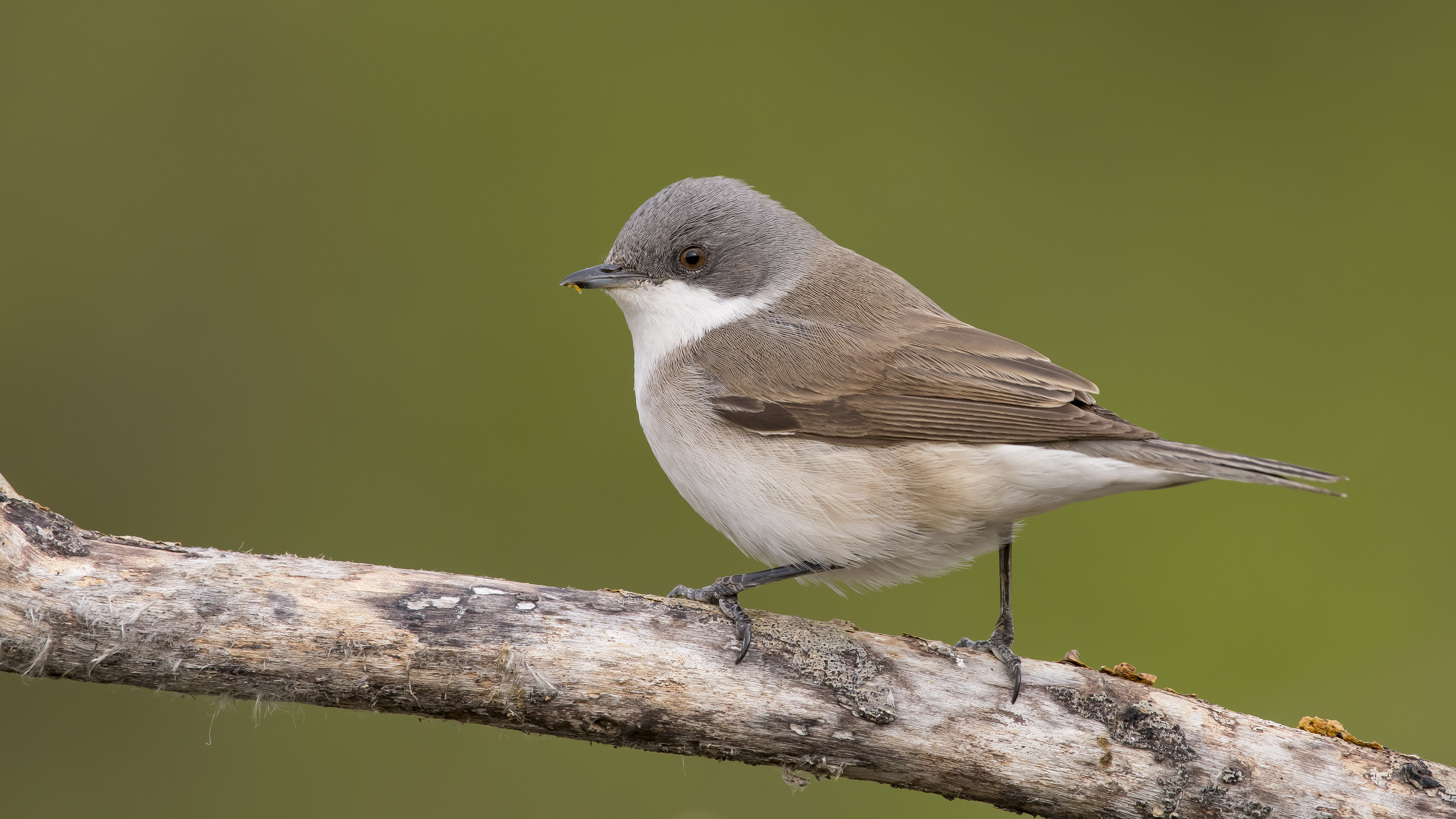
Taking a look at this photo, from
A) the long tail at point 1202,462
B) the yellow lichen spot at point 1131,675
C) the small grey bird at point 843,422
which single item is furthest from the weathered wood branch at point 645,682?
the long tail at point 1202,462

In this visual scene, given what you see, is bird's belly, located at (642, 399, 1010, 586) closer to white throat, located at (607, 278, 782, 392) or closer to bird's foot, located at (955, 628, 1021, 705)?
bird's foot, located at (955, 628, 1021, 705)

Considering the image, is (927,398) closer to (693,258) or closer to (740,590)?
(740,590)

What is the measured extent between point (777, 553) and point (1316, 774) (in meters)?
1.49

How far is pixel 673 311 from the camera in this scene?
3453 millimetres

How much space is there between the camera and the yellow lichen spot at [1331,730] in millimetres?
2607

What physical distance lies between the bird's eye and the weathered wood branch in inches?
50.3

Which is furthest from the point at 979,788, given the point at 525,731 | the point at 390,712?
the point at 390,712

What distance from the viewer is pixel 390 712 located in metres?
2.48

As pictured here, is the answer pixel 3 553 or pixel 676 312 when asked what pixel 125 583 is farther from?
pixel 676 312

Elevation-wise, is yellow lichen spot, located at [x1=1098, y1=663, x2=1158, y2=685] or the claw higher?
the claw

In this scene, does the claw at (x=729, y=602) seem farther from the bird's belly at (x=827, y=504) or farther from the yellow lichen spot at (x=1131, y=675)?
the yellow lichen spot at (x=1131, y=675)

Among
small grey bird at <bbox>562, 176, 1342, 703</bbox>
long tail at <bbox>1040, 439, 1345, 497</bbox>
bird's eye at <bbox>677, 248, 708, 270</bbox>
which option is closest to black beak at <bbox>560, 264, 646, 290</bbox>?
small grey bird at <bbox>562, 176, 1342, 703</bbox>

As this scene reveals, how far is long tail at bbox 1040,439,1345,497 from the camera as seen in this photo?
251cm

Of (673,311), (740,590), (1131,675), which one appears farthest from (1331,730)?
(673,311)
